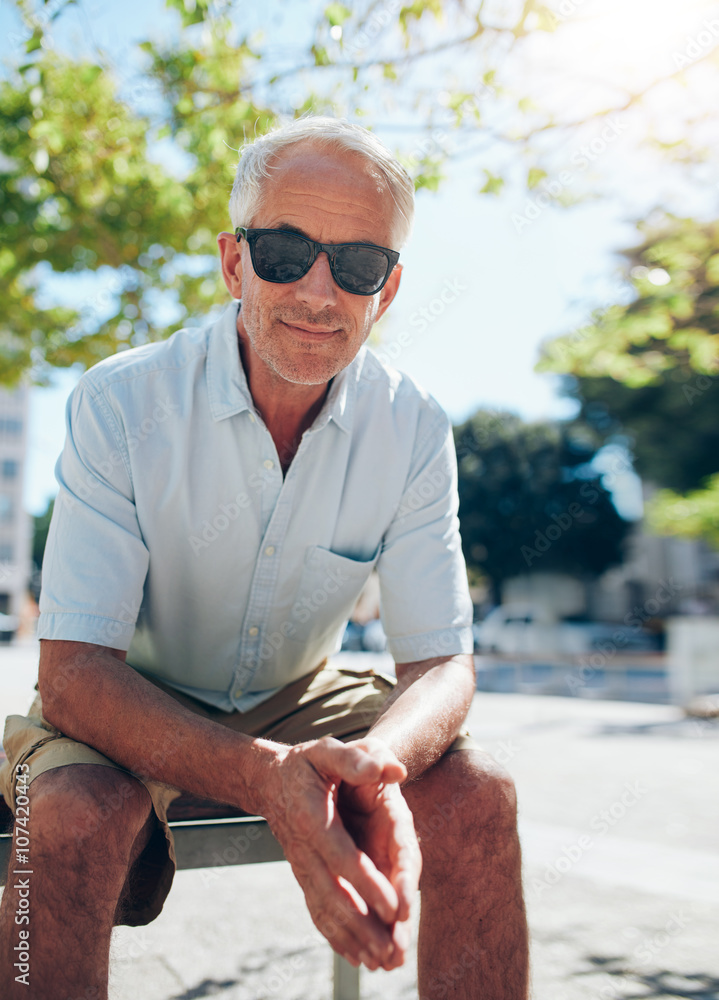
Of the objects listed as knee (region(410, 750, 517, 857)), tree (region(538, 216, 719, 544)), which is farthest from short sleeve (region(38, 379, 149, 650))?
tree (region(538, 216, 719, 544))

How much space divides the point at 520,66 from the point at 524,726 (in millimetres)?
8543

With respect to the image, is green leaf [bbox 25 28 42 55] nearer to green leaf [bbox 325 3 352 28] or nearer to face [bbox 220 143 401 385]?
green leaf [bbox 325 3 352 28]

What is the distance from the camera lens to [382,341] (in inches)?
363

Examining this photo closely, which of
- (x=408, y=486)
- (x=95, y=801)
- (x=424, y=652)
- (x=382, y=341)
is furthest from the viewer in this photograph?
(x=382, y=341)

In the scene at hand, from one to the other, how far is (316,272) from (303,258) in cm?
5

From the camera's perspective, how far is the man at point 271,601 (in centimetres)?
146

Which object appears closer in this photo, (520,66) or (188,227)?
(520,66)

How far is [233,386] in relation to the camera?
217 centimetres

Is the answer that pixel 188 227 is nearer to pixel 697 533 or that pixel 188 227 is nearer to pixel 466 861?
pixel 466 861

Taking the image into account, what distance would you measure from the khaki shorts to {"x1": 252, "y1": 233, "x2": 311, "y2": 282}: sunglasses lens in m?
1.13

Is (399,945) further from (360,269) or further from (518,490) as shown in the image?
(518,490)

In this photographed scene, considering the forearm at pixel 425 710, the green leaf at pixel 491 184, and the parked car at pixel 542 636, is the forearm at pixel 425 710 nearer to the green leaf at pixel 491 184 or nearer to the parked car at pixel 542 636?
the green leaf at pixel 491 184

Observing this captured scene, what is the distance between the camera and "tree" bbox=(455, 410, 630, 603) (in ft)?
99.3

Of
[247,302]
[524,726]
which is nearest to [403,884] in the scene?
[247,302]
